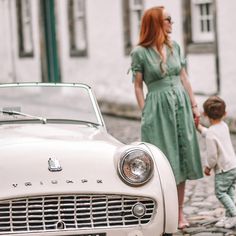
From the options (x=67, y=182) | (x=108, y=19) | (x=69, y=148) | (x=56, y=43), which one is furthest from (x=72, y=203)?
(x=56, y=43)

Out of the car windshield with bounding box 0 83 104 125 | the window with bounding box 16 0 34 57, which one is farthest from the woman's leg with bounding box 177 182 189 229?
the window with bounding box 16 0 34 57

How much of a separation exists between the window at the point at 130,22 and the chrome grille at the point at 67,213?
12.3m

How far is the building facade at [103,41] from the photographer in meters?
14.1

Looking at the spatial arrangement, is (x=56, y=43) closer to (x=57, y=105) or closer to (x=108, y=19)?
(x=108, y=19)

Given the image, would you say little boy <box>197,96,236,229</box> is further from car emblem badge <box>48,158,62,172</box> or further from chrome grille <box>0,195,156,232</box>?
car emblem badge <box>48,158,62,172</box>

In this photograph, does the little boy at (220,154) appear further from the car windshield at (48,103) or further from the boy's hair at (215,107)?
the car windshield at (48,103)

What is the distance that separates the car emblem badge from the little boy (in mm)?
1826

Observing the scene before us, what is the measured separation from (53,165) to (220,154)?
1.96 metres

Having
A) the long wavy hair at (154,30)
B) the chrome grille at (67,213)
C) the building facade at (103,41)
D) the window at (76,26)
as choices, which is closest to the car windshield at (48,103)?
the long wavy hair at (154,30)

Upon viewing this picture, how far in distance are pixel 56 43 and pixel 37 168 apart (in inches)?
643

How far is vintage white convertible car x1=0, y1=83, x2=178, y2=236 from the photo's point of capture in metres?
5.00

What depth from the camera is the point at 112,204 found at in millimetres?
5113

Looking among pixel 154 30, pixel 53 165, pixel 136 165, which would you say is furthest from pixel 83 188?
pixel 154 30

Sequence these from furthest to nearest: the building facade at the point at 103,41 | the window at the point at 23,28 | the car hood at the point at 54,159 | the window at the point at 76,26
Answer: the window at the point at 23,28 → the window at the point at 76,26 → the building facade at the point at 103,41 → the car hood at the point at 54,159
